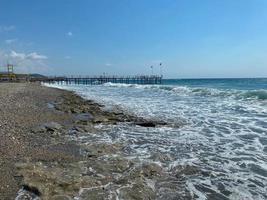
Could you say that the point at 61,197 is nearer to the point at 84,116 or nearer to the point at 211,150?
the point at 211,150

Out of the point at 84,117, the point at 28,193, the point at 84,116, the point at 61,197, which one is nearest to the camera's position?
the point at 61,197

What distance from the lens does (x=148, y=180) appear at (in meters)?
6.77

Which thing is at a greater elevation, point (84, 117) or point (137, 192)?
point (137, 192)

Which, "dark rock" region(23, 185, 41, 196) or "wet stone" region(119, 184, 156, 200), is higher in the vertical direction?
"dark rock" region(23, 185, 41, 196)

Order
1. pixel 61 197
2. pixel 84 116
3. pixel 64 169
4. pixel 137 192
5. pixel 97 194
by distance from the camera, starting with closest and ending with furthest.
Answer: pixel 61 197, pixel 97 194, pixel 137 192, pixel 64 169, pixel 84 116

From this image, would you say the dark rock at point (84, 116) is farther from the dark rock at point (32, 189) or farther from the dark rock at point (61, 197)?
the dark rock at point (61, 197)

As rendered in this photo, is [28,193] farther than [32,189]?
No

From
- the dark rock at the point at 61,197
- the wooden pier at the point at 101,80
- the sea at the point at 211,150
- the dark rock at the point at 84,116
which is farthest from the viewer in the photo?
the wooden pier at the point at 101,80

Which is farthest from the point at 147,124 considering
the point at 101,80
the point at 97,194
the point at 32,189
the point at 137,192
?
the point at 101,80

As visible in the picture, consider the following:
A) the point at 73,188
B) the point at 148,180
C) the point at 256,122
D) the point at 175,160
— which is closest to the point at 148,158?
the point at 175,160

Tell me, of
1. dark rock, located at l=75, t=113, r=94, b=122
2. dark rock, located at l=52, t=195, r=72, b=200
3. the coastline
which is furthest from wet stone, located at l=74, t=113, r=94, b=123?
dark rock, located at l=52, t=195, r=72, b=200

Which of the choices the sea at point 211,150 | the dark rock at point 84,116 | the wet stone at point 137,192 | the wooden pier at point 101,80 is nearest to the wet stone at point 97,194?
the wet stone at point 137,192

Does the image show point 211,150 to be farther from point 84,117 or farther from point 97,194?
point 84,117

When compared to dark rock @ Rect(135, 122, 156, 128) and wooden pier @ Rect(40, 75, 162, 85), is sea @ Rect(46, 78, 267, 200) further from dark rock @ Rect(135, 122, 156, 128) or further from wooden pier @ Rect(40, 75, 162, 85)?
wooden pier @ Rect(40, 75, 162, 85)
